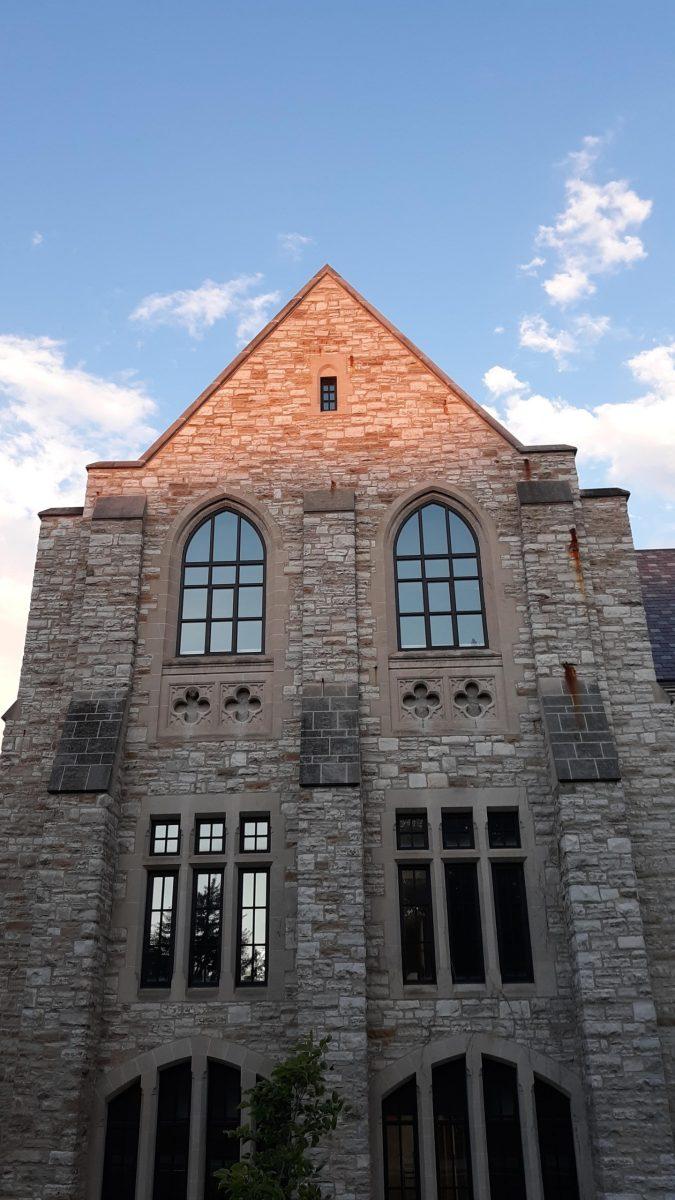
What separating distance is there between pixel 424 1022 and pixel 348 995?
3.90 ft

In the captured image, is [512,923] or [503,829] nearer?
[512,923]

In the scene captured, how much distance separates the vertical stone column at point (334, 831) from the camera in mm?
11305

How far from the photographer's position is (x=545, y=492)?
15.2 m

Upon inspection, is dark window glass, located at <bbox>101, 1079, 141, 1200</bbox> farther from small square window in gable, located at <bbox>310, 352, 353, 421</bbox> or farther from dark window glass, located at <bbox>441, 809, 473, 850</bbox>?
small square window in gable, located at <bbox>310, 352, 353, 421</bbox>

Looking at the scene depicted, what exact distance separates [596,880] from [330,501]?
6.96 m

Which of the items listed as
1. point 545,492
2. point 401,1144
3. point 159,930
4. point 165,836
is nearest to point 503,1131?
point 401,1144

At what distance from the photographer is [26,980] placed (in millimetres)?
12078

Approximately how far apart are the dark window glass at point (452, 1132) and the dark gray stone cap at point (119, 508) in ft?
30.6

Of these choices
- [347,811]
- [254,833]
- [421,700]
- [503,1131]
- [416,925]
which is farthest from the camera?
[421,700]

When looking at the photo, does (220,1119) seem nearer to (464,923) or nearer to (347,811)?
(464,923)

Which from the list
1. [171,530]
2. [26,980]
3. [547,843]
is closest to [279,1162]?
[26,980]

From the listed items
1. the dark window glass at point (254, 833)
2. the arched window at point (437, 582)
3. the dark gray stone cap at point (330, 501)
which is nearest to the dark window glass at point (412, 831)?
the dark window glass at point (254, 833)

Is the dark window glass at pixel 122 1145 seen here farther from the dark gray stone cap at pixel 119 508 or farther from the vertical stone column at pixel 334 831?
the dark gray stone cap at pixel 119 508

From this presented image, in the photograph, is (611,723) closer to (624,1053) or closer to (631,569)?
(631,569)
